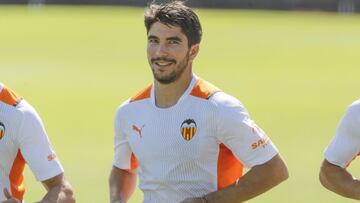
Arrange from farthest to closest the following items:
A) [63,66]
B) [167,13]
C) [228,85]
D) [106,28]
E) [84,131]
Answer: [106,28], [63,66], [228,85], [84,131], [167,13]

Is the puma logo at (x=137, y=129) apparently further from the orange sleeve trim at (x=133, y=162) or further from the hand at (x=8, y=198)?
the hand at (x=8, y=198)

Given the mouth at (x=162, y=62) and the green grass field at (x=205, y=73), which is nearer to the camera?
the mouth at (x=162, y=62)


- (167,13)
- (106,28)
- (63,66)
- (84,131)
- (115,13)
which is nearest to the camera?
(167,13)

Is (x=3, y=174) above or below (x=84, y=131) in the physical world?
above

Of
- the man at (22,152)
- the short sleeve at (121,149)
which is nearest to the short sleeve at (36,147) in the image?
the man at (22,152)

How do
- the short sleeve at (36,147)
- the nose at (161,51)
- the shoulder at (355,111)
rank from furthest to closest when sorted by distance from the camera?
1. the short sleeve at (36,147)
2. the nose at (161,51)
3. the shoulder at (355,111)

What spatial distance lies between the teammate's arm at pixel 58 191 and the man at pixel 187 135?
38cm

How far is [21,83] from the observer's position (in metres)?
17.2

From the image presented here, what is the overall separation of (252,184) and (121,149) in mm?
775

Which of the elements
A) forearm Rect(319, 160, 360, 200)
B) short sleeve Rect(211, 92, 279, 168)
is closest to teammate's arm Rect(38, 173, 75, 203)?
short sleeve Rect(211, 92, 279, 168)

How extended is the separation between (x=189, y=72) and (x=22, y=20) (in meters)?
20.4

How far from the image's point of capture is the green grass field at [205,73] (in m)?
11.7

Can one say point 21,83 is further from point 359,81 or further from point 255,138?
point 255,138

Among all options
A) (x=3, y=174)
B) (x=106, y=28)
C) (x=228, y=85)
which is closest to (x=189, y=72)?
(x=3, y=174)
